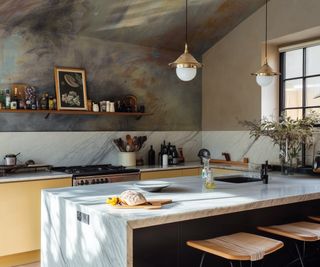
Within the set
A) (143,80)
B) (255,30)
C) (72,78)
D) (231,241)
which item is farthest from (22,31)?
(231,241)

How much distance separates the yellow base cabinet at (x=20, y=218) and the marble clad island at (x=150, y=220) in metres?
1.14

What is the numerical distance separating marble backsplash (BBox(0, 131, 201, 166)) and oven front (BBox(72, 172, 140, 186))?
652mm

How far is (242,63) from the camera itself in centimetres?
568

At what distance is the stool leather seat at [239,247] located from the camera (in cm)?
229

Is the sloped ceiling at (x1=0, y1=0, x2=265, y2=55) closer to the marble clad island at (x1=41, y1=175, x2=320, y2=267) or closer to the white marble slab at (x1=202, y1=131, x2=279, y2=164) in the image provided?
the white marble slab at (x1=202, y1=131, x2=279, y2=164)

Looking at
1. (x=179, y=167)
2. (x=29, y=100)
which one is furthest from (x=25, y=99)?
(x=179, y=167)

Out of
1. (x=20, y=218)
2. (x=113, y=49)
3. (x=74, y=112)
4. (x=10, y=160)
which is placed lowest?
(x=20, y=218)

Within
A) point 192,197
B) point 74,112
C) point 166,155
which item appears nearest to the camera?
point 192,197

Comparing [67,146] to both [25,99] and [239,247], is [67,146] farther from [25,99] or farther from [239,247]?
[239,247]

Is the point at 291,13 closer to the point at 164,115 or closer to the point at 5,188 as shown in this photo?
the point at 164,115

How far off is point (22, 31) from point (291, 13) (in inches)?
129

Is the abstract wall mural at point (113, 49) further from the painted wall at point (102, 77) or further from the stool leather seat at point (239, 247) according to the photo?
the stool leather seat at point (239, 247)

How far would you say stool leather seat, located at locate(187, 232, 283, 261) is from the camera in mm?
2287

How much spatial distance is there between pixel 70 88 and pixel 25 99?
573mm
